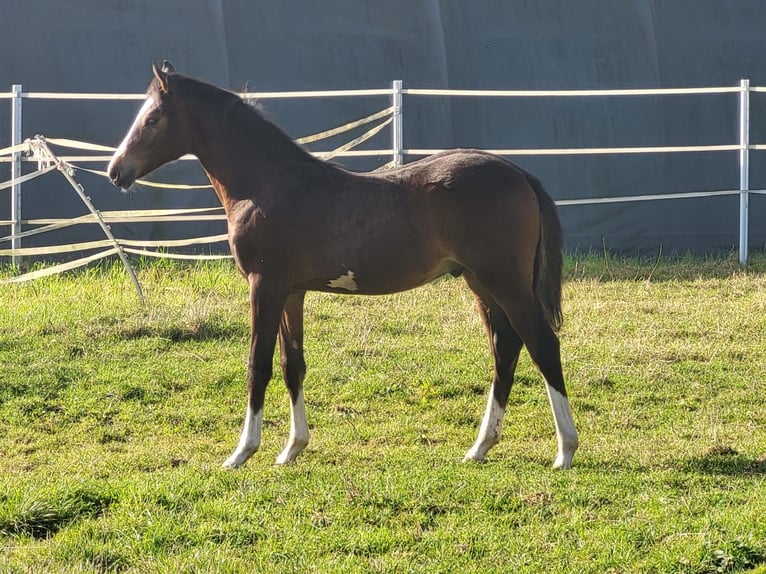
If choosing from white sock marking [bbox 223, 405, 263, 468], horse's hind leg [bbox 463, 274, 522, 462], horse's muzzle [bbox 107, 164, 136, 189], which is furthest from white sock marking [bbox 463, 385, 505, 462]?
horse's muzzle [bbox 107, 164, 136, 189]

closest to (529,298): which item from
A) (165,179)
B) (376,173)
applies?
(376,173)

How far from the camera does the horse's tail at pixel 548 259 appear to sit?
5918mm

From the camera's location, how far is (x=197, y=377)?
25.7 feet

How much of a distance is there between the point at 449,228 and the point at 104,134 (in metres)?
8.04

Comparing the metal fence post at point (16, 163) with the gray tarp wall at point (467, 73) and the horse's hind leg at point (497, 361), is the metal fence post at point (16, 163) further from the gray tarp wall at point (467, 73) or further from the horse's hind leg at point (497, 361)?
the horse's hind leg at point (497, 361)

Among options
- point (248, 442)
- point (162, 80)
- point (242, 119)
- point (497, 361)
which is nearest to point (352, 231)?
point (242, 119)

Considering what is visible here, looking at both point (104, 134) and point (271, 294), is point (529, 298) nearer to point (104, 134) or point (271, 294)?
point (271, 294)

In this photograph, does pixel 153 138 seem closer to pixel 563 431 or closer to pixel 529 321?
pixel 529 321

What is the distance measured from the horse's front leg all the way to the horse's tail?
54.2 inches

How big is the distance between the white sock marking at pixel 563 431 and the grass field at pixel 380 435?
12 centimetres

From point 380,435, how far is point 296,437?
0.77 m

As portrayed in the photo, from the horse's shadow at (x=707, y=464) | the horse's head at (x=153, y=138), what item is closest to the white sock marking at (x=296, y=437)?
the horse's shadow at (x=707, y=464)

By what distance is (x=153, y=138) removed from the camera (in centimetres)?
629

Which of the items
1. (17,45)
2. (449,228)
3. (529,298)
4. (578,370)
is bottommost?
(578,370)
